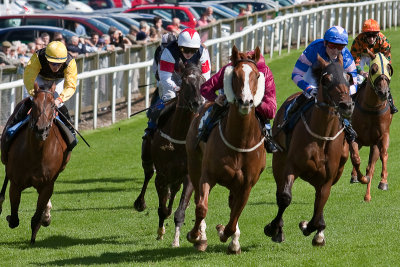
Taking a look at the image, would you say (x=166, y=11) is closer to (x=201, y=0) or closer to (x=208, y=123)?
(x=201, y=0)

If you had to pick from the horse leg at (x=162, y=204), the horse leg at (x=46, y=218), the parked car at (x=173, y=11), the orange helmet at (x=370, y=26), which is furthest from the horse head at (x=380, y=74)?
the parked car at (x=173, y=11)

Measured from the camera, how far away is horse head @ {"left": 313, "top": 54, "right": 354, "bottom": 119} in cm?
928

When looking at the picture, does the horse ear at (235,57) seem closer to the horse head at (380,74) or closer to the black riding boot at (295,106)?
the black riding boot at (295,106)

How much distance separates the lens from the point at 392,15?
40.3 metres

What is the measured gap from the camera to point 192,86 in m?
10.2

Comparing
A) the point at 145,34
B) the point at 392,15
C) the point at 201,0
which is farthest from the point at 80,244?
the point at 392,15

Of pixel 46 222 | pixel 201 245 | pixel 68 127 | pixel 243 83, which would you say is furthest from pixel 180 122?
pixel 243 83

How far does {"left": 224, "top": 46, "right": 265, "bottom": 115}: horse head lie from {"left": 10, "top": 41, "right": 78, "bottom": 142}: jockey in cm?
235

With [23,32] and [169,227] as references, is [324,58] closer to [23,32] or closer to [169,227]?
[169,227]

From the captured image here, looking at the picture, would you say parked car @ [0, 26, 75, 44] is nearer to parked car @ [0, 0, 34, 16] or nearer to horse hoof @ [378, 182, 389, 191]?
parked car @ [0, 0, 34, 16]

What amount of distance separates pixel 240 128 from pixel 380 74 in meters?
4.40

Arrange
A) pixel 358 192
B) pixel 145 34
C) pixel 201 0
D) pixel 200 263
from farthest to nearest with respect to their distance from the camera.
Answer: pixel 201 0
pixel 145 34
pixel 358 192
pixel 200 263

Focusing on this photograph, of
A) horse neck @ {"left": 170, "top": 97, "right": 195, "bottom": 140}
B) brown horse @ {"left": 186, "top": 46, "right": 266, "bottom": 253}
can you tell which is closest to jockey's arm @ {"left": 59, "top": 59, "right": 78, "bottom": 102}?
horse neck @ {"left": 170, "top": 97, "right": 195, "bottom": 140}

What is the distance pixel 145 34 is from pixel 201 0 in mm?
15743
